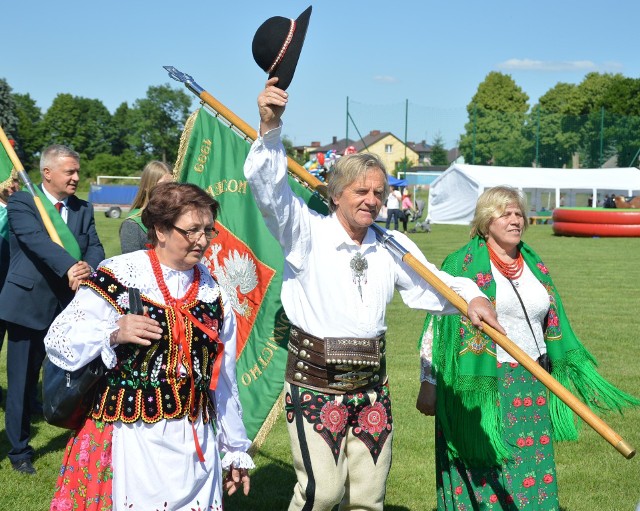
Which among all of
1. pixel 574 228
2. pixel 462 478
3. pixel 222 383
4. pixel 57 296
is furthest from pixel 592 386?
pixel 574 228

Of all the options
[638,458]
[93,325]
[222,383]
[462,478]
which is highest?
[93,325]

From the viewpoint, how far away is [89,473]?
3105 mm

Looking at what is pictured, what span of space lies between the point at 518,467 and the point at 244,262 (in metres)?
1.84

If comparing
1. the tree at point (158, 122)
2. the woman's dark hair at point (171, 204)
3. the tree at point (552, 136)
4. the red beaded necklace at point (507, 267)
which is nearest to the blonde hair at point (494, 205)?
the red beaded necklace at point (507, 267)

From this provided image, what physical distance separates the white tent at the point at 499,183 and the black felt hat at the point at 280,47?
30363 mm

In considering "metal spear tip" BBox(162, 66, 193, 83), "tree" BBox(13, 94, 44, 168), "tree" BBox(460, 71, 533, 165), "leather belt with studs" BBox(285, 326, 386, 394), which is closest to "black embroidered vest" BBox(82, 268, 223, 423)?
"leather belt with studs" BBox(285, 326, 386, 394)

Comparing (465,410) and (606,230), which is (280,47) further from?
(606,230)

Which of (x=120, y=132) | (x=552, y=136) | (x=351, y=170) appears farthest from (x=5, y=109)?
(x=120, y=132)

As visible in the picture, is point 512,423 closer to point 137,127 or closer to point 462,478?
point 462,478

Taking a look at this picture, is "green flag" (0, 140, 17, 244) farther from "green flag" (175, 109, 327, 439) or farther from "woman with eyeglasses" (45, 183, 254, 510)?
"woman with eyeglasses" (45, 183, 254, 510)

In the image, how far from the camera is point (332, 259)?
11.8 feet

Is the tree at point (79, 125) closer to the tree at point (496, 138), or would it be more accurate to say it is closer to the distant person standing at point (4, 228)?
the tree at point (496, 138)

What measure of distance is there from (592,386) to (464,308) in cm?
127

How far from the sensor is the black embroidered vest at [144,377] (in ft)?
10.1
